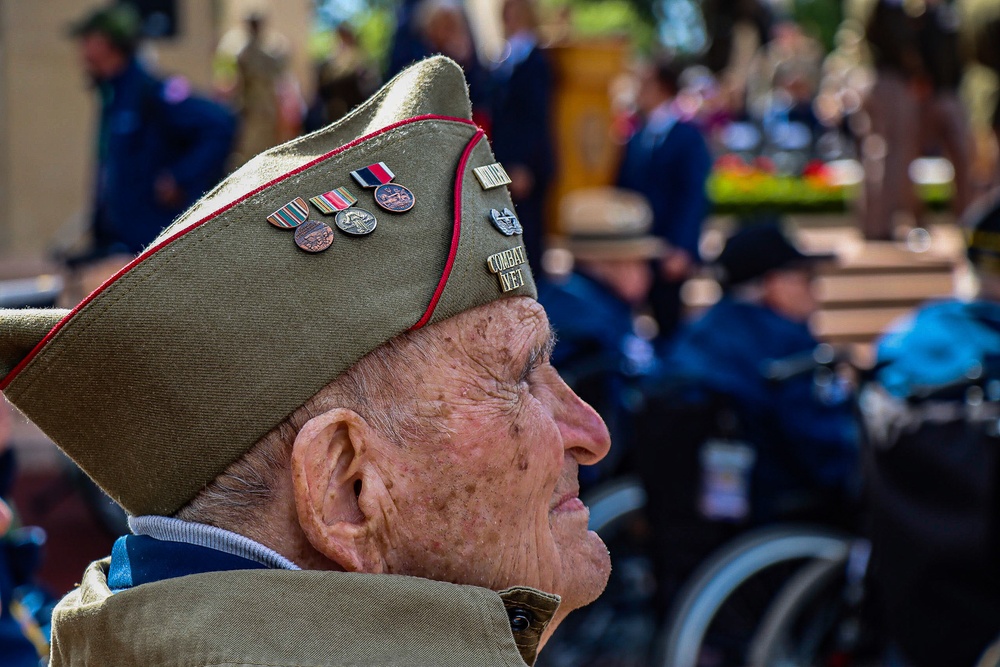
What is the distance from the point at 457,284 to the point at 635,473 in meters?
3.73

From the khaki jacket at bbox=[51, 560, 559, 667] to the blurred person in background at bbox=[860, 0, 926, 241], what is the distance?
28.6ft

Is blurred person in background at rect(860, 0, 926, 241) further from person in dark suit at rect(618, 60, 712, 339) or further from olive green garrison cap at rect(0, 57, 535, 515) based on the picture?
olive green garrison cap at rect(0, 57, 535, 515)

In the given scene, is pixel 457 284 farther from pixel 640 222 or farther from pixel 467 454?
pixel 640 222

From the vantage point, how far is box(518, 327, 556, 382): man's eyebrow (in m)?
1.52

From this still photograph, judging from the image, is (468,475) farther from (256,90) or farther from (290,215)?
(256,90)

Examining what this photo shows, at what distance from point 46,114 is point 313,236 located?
1003 centimetres

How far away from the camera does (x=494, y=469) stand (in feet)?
4.67

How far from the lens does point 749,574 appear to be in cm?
441

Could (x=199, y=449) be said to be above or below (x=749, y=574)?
above

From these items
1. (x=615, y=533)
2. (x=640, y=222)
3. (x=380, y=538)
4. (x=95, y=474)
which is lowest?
(x=615, y=533)

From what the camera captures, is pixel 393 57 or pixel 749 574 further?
pixel 393 57

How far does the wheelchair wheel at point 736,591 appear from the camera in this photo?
14.5 feet

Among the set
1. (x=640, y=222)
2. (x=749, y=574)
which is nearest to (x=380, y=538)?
(x=749, y=574)

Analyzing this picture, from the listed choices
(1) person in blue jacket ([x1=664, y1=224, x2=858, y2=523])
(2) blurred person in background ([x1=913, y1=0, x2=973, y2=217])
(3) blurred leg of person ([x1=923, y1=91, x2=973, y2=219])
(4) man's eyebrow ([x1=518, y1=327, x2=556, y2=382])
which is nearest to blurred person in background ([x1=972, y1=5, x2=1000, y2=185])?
(2) blurred person in background ([x1=913, y1=0, x2=973, y2=217])
